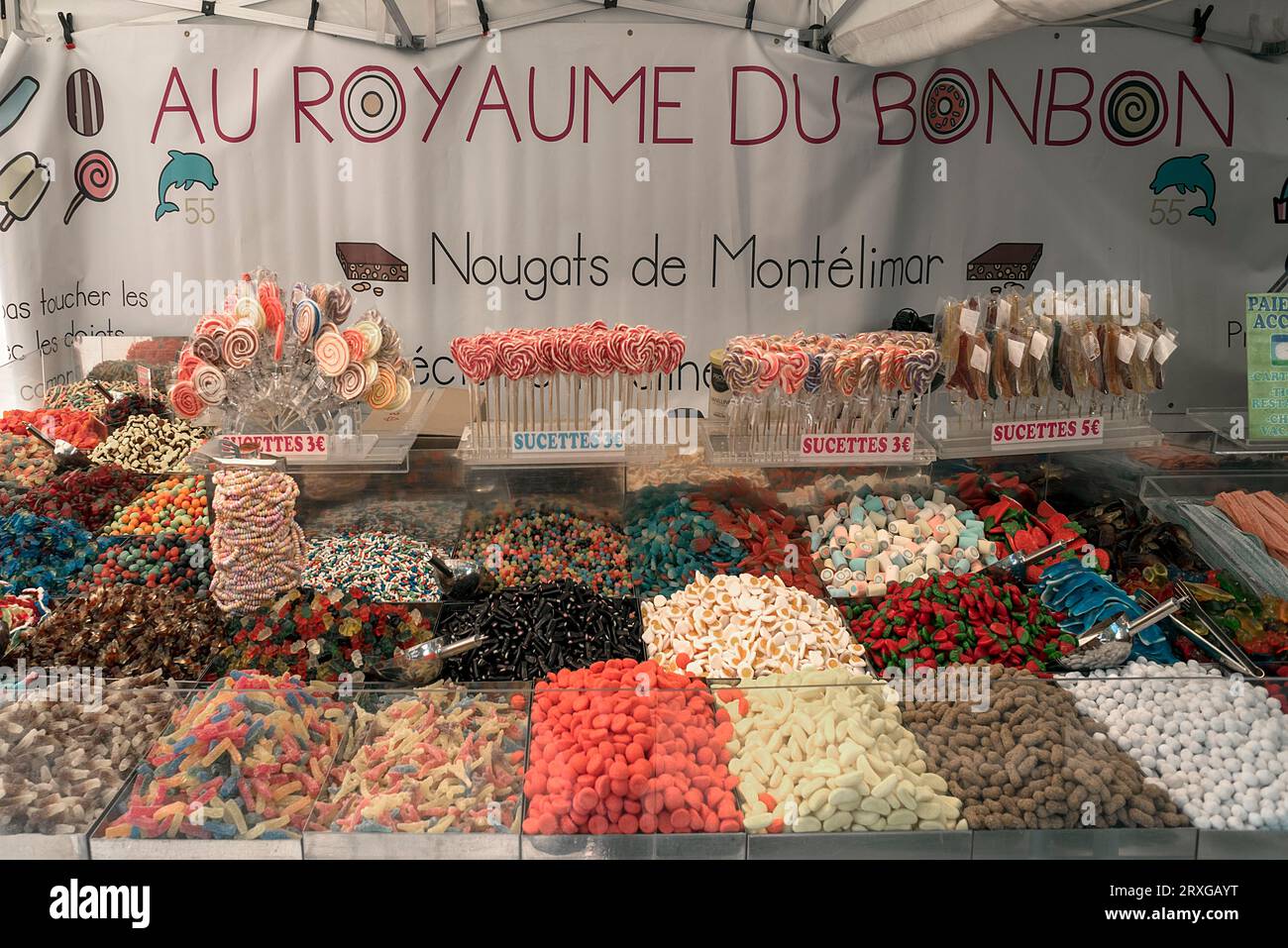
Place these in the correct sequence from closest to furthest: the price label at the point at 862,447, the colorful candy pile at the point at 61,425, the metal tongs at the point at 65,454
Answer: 1. the price label at the point at 862,447
2. the metal tongs at the point at 65,454
3. the colorful candy pile at the point at 61,425

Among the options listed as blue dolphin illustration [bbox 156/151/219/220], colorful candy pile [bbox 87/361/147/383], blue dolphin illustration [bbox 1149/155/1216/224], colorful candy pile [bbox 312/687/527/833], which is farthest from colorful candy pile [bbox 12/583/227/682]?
blue dolphin illustration [bbox 1149/155/1216/224]

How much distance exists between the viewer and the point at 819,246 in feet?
16.8

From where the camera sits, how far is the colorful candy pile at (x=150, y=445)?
3.71 meters

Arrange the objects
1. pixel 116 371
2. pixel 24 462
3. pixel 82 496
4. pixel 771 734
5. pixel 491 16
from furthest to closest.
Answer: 1. pixel 491 16
2. pixel 116 371
3. pixel 24 462
4. pixel 82 496
5. pixel 771 734

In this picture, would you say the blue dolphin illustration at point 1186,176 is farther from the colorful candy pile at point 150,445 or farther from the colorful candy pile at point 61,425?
the colorful candy pile at point 61,425

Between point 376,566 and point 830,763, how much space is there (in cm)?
150

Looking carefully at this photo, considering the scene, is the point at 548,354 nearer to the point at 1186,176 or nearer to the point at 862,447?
the point at 862,447

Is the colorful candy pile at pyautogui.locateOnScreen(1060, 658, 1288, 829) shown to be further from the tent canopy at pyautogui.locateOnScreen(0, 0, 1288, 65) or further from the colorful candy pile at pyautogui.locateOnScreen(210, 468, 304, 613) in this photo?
the tent canopy at pyautogui.locateOnScreen(0, 0, 1288, 65)

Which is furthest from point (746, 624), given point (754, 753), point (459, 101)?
point (459, 101)

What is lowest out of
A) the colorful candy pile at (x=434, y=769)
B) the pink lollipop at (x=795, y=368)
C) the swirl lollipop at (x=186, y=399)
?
the colorful candy pile at (x=434, y=769)

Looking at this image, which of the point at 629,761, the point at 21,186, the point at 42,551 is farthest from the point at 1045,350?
the point at 21,186

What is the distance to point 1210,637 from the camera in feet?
8.87

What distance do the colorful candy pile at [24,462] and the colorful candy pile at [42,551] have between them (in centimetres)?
34

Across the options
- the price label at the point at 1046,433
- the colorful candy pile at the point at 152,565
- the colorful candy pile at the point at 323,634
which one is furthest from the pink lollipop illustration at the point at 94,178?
the price label at the point at 1046,433
